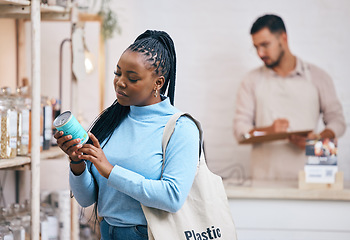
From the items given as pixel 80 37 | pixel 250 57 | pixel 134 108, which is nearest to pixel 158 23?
pixel 250 57

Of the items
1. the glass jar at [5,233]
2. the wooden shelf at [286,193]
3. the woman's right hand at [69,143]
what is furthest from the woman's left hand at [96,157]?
the wooden shelf at [286,193]

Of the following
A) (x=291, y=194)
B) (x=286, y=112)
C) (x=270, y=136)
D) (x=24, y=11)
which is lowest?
(x=291, y=194)

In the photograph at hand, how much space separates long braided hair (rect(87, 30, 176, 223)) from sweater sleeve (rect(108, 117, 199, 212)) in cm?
15

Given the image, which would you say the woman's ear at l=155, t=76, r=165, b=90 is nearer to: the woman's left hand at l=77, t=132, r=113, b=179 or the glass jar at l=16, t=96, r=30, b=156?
the woman's left hand at l=77, t=132, r=113, b=179

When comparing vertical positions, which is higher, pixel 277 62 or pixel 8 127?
pixel 277 62

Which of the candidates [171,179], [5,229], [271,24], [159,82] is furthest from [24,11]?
[271,24]

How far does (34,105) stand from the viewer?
188cm

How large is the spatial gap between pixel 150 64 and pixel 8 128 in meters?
0.82

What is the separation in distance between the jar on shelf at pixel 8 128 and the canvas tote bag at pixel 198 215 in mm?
806

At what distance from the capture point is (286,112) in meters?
2.96

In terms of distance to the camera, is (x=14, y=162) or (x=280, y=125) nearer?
(x=14, y=162)

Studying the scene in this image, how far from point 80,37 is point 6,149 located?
0.78 meters

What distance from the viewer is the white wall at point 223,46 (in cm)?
316

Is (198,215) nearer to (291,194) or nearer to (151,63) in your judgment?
(151,63)
